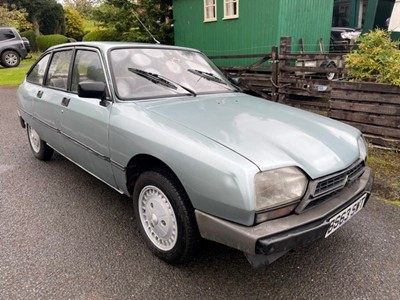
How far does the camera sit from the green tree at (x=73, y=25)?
30.2 meters

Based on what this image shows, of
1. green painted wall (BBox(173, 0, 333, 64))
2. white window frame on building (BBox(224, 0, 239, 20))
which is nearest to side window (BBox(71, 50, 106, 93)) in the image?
green painted wall (BBox(173, 0, 333, 64))

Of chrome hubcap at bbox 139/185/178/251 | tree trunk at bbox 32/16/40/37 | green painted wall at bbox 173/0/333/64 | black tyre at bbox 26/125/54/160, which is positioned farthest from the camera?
tree trunk at bbox 32/16/40/37

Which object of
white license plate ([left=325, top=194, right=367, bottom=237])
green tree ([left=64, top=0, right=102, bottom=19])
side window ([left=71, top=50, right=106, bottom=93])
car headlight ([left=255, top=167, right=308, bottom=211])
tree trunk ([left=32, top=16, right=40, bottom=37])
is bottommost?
white license plate ([left=325, top=194, right=367, bottom=237])

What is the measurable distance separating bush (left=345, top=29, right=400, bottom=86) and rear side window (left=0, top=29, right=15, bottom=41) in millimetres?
17761

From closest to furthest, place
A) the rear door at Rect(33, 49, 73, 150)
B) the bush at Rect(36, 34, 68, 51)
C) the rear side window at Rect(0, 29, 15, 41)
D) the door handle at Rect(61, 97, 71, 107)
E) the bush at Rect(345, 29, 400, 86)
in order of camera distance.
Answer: the door handle at Rect(61, 97, 71, 107)
the rear door at Rect(33, 49, 73, 150)
the bush at Rect(345, 29, 400, 86)
the rear side window at Rect(0, 29, 15, 41)
the bush at Rect(36, 34, 68, 51)

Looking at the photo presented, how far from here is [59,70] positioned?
3.90 meters

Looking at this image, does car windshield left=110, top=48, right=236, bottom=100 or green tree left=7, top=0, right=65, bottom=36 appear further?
green tree left=7, top=0, right=65, bottom=36

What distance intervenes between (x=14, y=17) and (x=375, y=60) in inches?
985

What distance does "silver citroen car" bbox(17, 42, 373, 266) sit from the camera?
6.48ft

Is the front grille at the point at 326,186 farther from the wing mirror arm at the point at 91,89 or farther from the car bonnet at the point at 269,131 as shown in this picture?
the wing mirror arm at the point at 91,89

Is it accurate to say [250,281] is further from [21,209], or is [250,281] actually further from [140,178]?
[21,209]

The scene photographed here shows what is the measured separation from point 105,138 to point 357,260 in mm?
2277

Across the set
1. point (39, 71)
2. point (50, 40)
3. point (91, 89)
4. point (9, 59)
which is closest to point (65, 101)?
point (91, 89)

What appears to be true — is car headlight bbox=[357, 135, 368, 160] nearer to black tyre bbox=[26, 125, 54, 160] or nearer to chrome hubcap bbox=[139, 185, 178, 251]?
chrome hubcap bbox=[139, 185, 178, 251]
